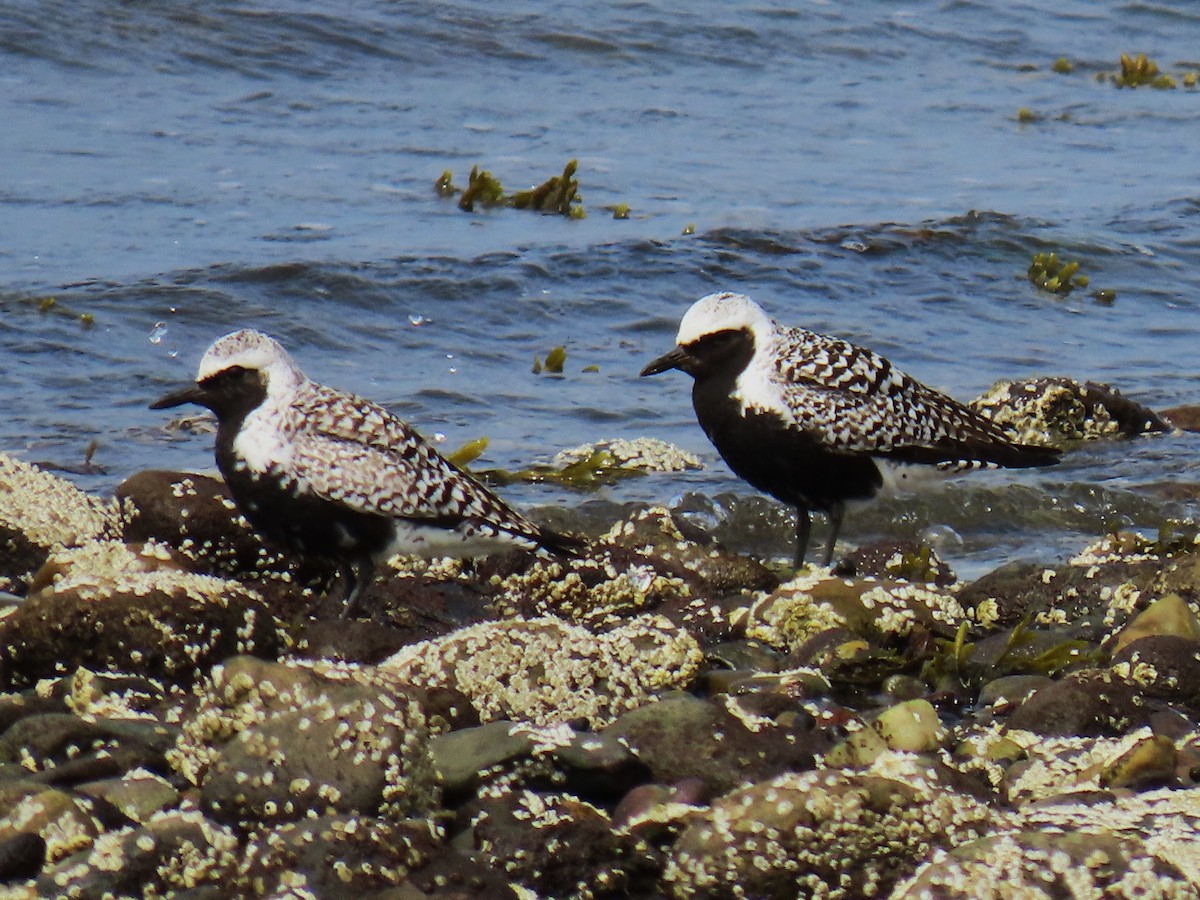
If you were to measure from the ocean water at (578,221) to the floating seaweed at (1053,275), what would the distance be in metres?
0.15

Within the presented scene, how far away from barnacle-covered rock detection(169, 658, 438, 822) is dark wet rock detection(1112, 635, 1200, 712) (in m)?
2.25

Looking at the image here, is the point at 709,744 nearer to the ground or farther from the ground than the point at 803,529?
farther from the ground

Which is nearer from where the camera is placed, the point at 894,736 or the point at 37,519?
the point at 894,736

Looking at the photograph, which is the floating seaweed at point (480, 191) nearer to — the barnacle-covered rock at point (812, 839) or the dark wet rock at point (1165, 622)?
the dark wet rock at point (1165, 622)

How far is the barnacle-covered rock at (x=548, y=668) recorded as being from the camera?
16.1 ft

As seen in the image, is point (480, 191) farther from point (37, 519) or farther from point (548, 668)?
point (548, 668)

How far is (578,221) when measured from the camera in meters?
14.1

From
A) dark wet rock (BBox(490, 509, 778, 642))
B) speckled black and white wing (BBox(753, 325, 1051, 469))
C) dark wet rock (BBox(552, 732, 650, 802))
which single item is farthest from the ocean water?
dark wet rock (BBox(552, 732, 650, 802))

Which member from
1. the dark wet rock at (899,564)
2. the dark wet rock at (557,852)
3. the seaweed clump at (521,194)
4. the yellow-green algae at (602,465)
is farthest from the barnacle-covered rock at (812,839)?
the seaweed clump at (521,194)

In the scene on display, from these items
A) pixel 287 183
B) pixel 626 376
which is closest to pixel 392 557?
pixel 626 376

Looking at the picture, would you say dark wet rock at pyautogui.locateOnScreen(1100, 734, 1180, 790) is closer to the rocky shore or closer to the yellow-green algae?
the rocky shore

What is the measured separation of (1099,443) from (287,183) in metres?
7.30

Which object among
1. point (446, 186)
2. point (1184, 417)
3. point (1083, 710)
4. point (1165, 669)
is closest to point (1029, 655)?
point (1165, 669)

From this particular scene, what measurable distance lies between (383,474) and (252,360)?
2.13 ft
